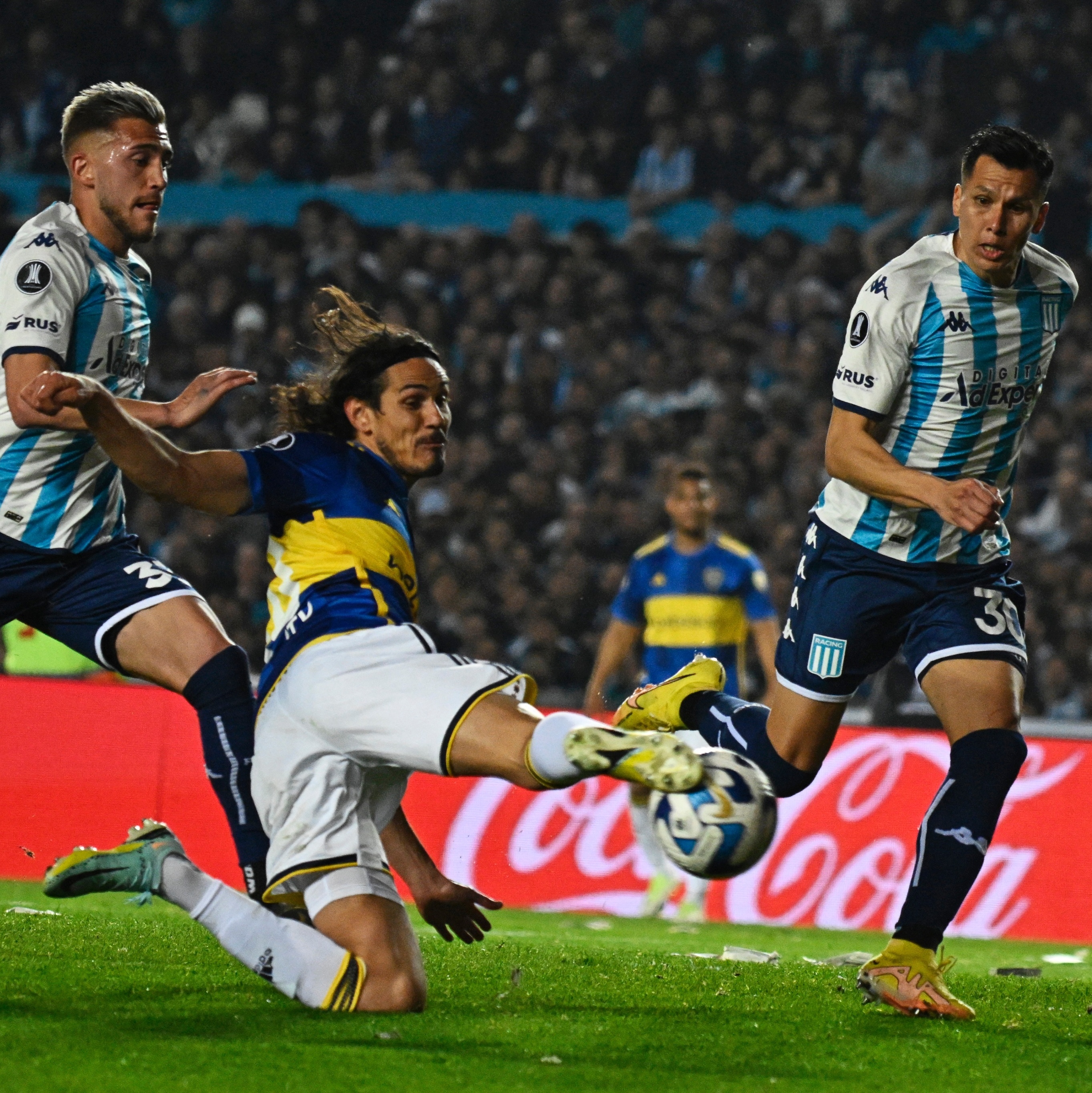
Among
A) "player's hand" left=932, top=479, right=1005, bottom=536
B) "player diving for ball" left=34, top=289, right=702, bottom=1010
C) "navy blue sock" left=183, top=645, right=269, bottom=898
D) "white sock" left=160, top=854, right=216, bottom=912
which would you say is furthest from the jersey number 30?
"white sock" left=160, top=854, right=216, bottom=912

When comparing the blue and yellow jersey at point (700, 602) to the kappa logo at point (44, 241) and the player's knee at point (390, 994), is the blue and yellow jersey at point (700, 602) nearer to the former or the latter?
the kappa logo at point (44, 241)

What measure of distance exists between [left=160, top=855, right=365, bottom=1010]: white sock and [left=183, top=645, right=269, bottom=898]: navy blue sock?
49 cm

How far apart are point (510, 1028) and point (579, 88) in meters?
12.9

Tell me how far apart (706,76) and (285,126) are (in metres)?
4.12

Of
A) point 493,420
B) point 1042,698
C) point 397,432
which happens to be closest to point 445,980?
point 397,432

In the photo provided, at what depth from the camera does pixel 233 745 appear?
4320mm

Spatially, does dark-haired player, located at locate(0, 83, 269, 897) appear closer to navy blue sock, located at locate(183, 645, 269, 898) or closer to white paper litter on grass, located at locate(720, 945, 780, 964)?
navy blue sock, located at locate(183, 645, 269, 898)

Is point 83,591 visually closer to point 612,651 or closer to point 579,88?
point 612,651

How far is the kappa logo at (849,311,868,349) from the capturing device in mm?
4441

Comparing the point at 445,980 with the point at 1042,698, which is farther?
the point at 1042,698

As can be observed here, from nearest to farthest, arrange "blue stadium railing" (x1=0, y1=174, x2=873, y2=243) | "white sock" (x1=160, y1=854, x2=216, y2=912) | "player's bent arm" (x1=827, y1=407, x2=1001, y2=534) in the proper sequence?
"white sock" (x1=160, y1=854, x2=216, y2=912)
"player's bent arm" (x1=827, y1=407, x2=1001, y2=534)
"blue stadium railing" (x1=0, y1=174, x2=873, y2=243)

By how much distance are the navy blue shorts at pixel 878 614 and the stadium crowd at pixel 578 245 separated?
6.90 m

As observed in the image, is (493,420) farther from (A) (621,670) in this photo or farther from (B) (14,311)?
(B) (14,311)

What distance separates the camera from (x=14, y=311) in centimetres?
436
